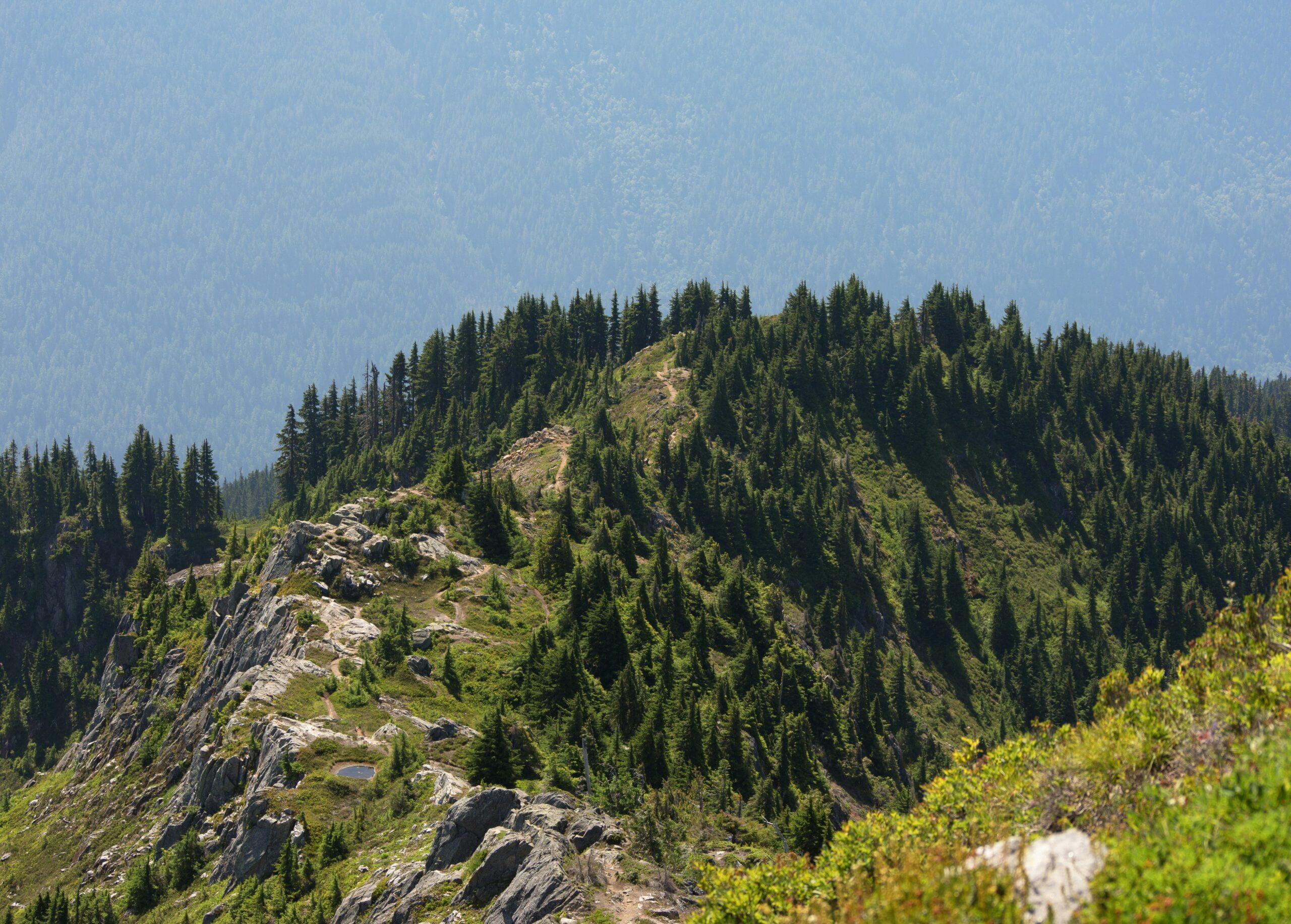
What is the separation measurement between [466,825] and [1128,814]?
2536 cm

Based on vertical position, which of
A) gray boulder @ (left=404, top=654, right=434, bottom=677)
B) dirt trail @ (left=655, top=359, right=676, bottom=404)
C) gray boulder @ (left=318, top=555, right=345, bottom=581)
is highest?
dirt trail @ (left=655, top=359, right=676, bottom=404)

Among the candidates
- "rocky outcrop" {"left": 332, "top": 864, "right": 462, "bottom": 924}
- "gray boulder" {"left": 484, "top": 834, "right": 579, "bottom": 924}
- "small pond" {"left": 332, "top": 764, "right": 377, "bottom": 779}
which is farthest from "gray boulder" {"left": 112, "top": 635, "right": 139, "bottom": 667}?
"gray boulder" {"left": 484, "top": 834, "right": 579, "bottom": 924}

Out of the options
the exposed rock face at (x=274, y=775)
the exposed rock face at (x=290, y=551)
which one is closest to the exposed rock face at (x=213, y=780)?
the exposed rock face at (x=274, y=775)

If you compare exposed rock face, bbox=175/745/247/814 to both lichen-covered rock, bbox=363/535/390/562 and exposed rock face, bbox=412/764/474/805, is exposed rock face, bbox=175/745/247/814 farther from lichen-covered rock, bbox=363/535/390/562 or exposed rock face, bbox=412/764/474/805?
lichen-covered rock, bbox=363/535/390/562

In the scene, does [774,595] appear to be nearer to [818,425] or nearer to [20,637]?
[818,425]

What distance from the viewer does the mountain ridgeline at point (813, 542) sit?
78562 millimetres

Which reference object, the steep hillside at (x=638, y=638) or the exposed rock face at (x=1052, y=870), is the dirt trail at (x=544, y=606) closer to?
the steep hillside at (x=638, y=638)

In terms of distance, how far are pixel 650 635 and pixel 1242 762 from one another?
62.4m

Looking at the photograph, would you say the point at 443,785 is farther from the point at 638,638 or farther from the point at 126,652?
the point at 126,652

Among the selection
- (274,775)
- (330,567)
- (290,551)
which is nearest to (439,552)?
(330,567)

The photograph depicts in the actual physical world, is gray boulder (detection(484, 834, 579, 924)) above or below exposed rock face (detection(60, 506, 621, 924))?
below

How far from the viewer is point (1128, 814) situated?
22.9 meters

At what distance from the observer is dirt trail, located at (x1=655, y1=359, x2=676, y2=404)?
168 m

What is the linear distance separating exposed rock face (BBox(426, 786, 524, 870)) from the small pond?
11777mm
